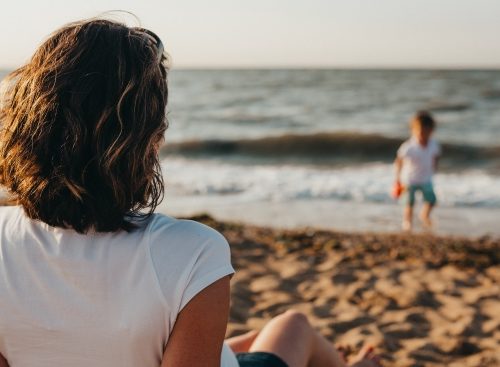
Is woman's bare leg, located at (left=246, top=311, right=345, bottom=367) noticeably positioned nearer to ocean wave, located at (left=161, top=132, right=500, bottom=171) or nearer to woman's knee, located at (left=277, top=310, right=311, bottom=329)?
woman's knee, located at (left=277, top=310, right=311, bottom=329)

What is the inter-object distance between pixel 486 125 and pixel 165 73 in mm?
19161

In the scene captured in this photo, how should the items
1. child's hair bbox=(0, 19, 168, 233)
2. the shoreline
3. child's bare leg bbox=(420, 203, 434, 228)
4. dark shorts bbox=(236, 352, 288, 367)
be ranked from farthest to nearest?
child's bare leg bbox=(420, 203, 434, 228) < the shoreline < dark shorts bbox=(236, 352, 288, 367) < child's hair bbox=(0, 19, 168, 233)

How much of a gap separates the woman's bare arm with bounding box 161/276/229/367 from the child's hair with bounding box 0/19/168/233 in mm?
224

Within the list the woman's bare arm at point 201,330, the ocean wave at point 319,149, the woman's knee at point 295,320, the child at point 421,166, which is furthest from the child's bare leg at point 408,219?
the ocean wave at point 319,149

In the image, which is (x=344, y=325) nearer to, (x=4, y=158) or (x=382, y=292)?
(x=382, y=292)

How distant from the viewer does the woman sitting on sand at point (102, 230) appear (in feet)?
4.30

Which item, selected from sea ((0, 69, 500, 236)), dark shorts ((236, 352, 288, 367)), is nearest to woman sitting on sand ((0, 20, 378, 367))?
dark shorts ((236, 352, 288, 367))

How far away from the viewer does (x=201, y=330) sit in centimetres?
134

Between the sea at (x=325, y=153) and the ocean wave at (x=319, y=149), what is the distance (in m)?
0.03

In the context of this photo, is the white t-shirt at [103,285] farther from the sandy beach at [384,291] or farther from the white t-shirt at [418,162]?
the white t-shirt at [418,162]

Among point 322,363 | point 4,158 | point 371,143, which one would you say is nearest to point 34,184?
point 4,158

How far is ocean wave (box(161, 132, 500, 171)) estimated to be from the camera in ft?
48.5

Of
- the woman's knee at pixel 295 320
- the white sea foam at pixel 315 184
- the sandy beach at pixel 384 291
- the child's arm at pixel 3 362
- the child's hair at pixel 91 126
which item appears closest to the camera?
the child's hair at pixel 91 126

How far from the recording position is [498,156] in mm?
14523
